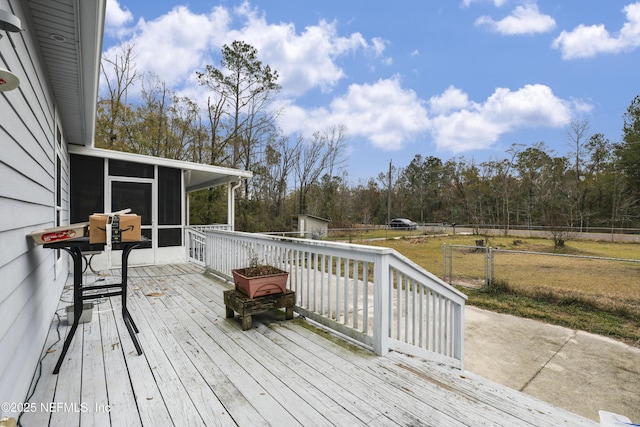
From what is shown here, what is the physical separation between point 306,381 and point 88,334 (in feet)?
7.06

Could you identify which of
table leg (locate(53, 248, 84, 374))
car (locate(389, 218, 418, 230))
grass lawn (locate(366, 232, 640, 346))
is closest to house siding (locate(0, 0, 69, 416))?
table leg (locate(53, 248, 84, 374))

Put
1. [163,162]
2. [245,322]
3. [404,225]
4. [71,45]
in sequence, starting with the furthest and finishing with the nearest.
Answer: [404,225] < [163,162] < [245,322] < [71,45]

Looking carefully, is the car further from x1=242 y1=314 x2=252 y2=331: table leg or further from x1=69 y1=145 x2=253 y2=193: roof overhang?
x1=242 y1=314 x2=252 y2=331: table leg

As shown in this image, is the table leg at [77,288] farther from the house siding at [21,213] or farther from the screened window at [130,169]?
the screened window at [130,169]

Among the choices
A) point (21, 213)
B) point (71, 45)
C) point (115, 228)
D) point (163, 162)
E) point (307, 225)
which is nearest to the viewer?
point (21, 213)

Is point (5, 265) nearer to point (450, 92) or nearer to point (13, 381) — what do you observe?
point (13, 381)

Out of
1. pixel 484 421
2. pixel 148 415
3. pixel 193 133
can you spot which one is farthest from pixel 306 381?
pixel 193 133

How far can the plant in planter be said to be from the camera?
2.95 metres

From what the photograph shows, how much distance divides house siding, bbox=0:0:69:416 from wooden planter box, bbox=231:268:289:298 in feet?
5.00

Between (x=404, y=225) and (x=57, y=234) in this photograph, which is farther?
(x=404, y=225)

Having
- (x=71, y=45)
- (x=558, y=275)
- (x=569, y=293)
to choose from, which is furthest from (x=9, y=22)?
(x=558, y=275)

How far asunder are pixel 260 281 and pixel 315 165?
19739mm

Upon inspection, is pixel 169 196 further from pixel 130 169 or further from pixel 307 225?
pixel 307 225

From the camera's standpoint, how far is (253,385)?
192 cm
